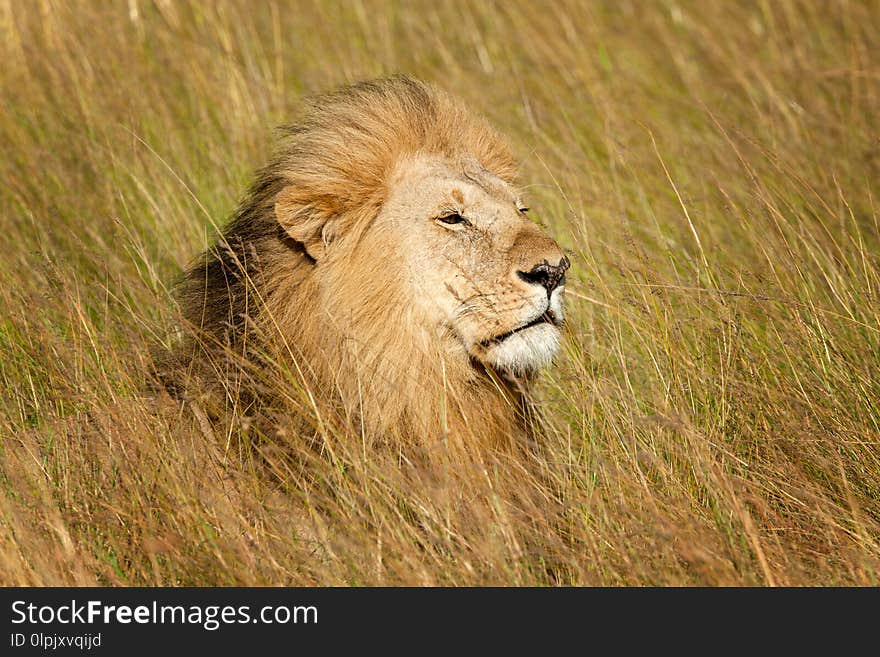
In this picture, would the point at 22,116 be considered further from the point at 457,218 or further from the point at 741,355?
the point at 741,355

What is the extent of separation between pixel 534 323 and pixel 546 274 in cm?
17

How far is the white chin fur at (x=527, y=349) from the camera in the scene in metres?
3.99

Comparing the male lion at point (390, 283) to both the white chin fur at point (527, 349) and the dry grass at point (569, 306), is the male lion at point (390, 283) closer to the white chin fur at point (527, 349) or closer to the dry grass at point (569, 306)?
the white chin fur at point (527, 349)

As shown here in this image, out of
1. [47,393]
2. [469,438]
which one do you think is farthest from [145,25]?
[469,438]

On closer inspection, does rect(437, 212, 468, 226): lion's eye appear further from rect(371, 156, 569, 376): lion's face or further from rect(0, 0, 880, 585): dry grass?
rect(0, 0, 880, 585): dry grass

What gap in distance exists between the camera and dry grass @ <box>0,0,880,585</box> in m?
3.57

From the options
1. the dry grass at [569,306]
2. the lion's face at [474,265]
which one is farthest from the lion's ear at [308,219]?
the dry grass at [569,306]

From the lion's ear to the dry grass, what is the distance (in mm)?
685

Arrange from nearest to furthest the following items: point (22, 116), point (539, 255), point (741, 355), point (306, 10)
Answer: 1. point (539, 255)
2. point (741, 355)
3. point (22, 116)
4. point (306, 10)

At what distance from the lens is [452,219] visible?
166 inches

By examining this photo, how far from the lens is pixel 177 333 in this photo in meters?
4.76

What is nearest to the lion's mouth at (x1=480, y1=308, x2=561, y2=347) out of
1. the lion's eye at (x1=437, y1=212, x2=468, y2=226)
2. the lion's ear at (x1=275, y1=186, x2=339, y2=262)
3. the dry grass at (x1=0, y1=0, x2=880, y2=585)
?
the dry grass at (x1=0, y1=0, x2=880, y2=585)
